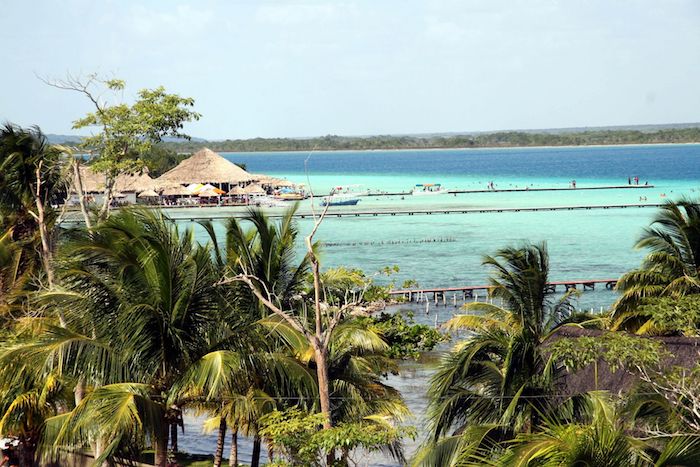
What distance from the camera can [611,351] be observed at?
10.5 metres

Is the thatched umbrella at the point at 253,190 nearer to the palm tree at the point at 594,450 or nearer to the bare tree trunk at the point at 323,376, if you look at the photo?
the bare tree trunk at the point at 323,376

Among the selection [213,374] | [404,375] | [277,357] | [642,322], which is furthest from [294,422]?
[404,375]

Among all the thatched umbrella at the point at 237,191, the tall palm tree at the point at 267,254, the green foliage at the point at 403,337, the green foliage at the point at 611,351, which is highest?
the tall palm tree at the point at 267,254

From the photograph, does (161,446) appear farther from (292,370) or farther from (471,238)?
(471,238)

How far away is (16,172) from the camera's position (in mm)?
16531

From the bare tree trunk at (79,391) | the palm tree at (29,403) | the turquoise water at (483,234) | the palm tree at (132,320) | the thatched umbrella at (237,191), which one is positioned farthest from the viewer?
the thatched umbrella at (237,191)

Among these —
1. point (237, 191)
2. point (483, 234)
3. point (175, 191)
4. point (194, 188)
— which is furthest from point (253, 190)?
point (483, 234)

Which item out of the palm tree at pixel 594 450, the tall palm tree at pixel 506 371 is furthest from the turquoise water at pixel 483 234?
the palm tree at pixel 594 450

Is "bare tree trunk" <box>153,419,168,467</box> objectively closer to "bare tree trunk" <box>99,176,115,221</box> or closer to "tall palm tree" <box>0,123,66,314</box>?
"bare tree trunk" <box>99,176,115,221</box>

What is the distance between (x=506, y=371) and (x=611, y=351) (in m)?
1.31

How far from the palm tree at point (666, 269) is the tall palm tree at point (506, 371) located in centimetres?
394

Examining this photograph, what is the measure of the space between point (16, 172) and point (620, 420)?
37.3 ft

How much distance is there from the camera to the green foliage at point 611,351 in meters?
10.4

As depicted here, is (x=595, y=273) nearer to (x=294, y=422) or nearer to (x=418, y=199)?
(x=294, y=422)
